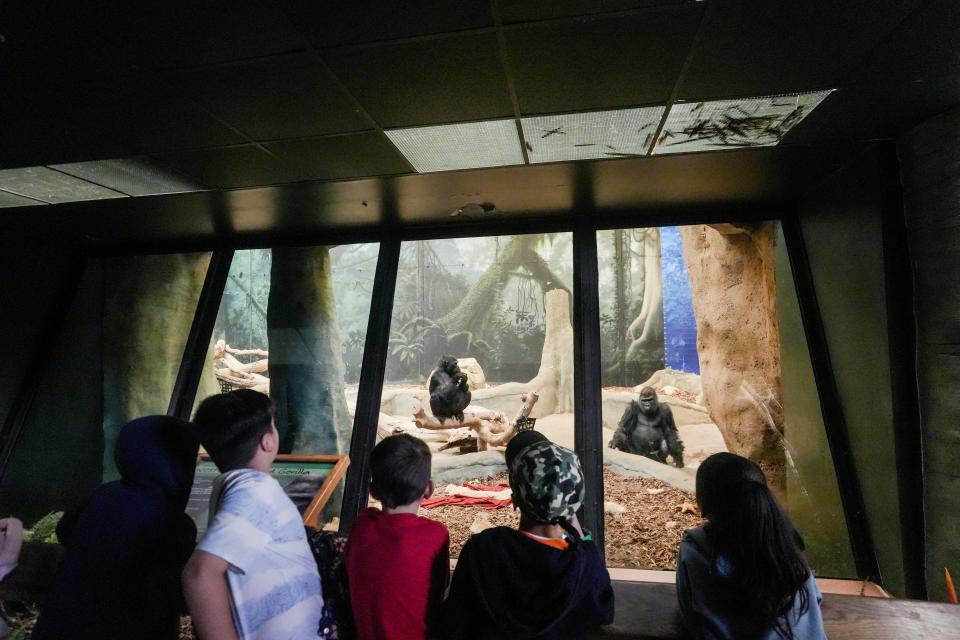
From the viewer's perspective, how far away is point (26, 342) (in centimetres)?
381

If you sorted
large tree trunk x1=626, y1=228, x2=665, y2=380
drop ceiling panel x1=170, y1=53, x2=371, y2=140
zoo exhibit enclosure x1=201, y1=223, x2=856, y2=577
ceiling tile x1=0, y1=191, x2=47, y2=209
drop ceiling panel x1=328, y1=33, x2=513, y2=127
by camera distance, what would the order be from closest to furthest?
drop ceiling panel x1=328, y1=33, x2=513, y2=127 < drop ceiling panel x1=170, y1=53, x2=371, y2=140 < zoo exhibit enclosure x1=201, y1=223, x2=856, y2=577 < ceiling tile x1=0, y1=191, x2=47, y2=209 < large tree trunk x1=626, y1=228, x2=665, y2=380

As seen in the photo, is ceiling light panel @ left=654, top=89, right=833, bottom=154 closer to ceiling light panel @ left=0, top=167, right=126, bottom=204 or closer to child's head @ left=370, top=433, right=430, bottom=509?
child's head @ left=370, top=433, right=430, bottom=509

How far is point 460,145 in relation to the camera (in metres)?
2.29

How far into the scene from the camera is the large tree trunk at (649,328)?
3092 millimetres

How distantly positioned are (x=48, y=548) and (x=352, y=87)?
2.10m

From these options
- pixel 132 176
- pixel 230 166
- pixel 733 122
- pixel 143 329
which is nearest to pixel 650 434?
pixel 733 122

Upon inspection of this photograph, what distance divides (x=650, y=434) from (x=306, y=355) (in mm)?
2757

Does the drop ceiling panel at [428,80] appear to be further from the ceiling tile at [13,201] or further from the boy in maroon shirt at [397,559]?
the ceiling tile at [13,201]

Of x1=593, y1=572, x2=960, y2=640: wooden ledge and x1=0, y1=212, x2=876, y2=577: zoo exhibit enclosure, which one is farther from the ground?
x1=0, y1=212, x2=876, y2=577: zoo exhibit enclosure

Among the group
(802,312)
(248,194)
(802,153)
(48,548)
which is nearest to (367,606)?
(48,548)

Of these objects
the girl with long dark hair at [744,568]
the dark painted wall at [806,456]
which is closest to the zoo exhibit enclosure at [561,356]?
the dark painted wall at [806,456]

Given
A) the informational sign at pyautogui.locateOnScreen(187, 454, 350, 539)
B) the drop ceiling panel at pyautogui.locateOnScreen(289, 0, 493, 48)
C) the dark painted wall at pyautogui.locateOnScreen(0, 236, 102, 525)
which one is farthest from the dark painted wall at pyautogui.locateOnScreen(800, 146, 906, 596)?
the dark painted wall at pyautogui.locateOnScreen(0, 236, 102, 525)

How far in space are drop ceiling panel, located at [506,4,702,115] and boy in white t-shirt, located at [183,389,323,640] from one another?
5.06 feet

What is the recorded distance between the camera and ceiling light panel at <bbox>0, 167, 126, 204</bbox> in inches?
103
